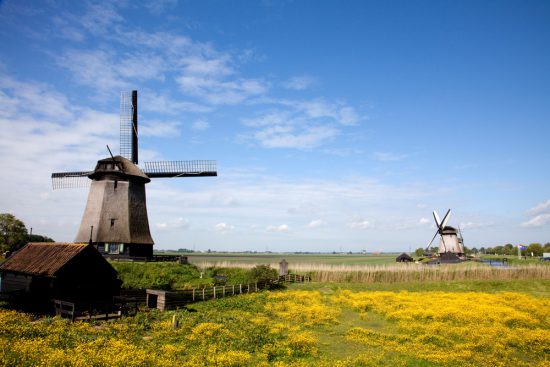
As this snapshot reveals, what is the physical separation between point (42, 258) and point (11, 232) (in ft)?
143

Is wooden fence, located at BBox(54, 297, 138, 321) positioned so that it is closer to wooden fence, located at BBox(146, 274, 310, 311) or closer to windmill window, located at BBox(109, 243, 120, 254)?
wooden fence, located at BBox(146, 274, 310, 311)

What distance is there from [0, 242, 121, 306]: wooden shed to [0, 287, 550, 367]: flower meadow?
8.33ft

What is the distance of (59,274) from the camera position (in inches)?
907

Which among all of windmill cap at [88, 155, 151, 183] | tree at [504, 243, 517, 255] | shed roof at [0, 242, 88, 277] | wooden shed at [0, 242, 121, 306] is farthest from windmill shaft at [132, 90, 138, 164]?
tree at [504, 243, 517, 255]

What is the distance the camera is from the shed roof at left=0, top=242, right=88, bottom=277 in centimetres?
2359

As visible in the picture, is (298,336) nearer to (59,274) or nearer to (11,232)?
(59,274)

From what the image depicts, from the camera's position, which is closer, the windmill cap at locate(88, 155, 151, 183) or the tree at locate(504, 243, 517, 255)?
the windmill cap at locate(88, 155, 151, 183)

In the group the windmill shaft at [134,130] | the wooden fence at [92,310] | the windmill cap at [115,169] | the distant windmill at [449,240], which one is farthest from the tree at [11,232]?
the distant windmill at [449,240]

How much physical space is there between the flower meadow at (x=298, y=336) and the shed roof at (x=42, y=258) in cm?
318

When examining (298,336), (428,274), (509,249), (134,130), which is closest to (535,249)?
(509,249)

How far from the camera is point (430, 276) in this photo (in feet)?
148

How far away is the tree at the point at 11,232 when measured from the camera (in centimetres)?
5747

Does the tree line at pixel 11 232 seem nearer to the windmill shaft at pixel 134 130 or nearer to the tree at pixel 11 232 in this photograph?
the tree at pixel 11 232

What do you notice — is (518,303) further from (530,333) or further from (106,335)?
(106,335)
